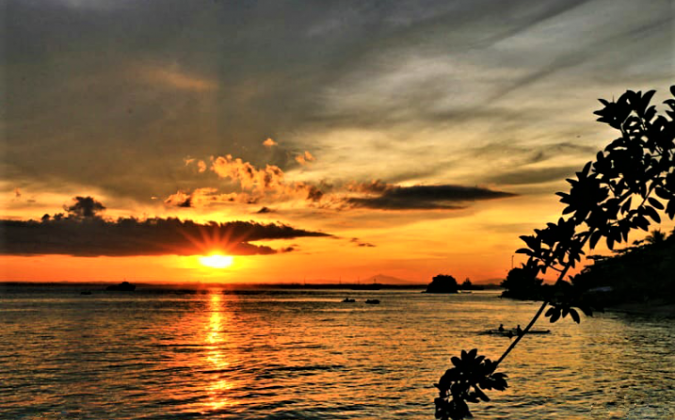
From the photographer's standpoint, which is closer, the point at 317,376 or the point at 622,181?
the point at 622,181

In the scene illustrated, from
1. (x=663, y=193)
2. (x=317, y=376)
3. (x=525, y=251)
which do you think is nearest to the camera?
(x=663, y=193)

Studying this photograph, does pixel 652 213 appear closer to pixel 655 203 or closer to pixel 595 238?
pixel 655 203

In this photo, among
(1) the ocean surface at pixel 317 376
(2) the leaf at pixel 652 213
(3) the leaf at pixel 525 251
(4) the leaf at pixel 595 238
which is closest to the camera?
(2) the leaf at pixel 652 213

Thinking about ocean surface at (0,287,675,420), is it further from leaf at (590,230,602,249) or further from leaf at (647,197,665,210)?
leaf at (647,197,665,210)

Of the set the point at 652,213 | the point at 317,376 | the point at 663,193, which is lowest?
the point at 317,376

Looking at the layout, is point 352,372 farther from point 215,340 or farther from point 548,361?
point 215,340

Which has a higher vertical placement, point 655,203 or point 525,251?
point 655,203

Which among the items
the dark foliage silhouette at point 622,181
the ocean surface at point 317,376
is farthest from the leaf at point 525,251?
the ocean surface at point 317,376

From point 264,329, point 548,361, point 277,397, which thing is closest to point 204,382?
point 277,397

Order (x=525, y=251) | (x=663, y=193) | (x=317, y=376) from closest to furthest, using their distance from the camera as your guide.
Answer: (x=663, y=193) → (x=525, y=251) → (x=317, y=376)

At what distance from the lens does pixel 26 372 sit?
40906 millimetres

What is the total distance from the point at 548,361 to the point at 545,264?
141ft

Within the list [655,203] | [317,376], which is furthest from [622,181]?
[317,376]

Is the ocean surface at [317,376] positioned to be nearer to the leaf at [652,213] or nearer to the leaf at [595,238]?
the leaf at [595,238]
